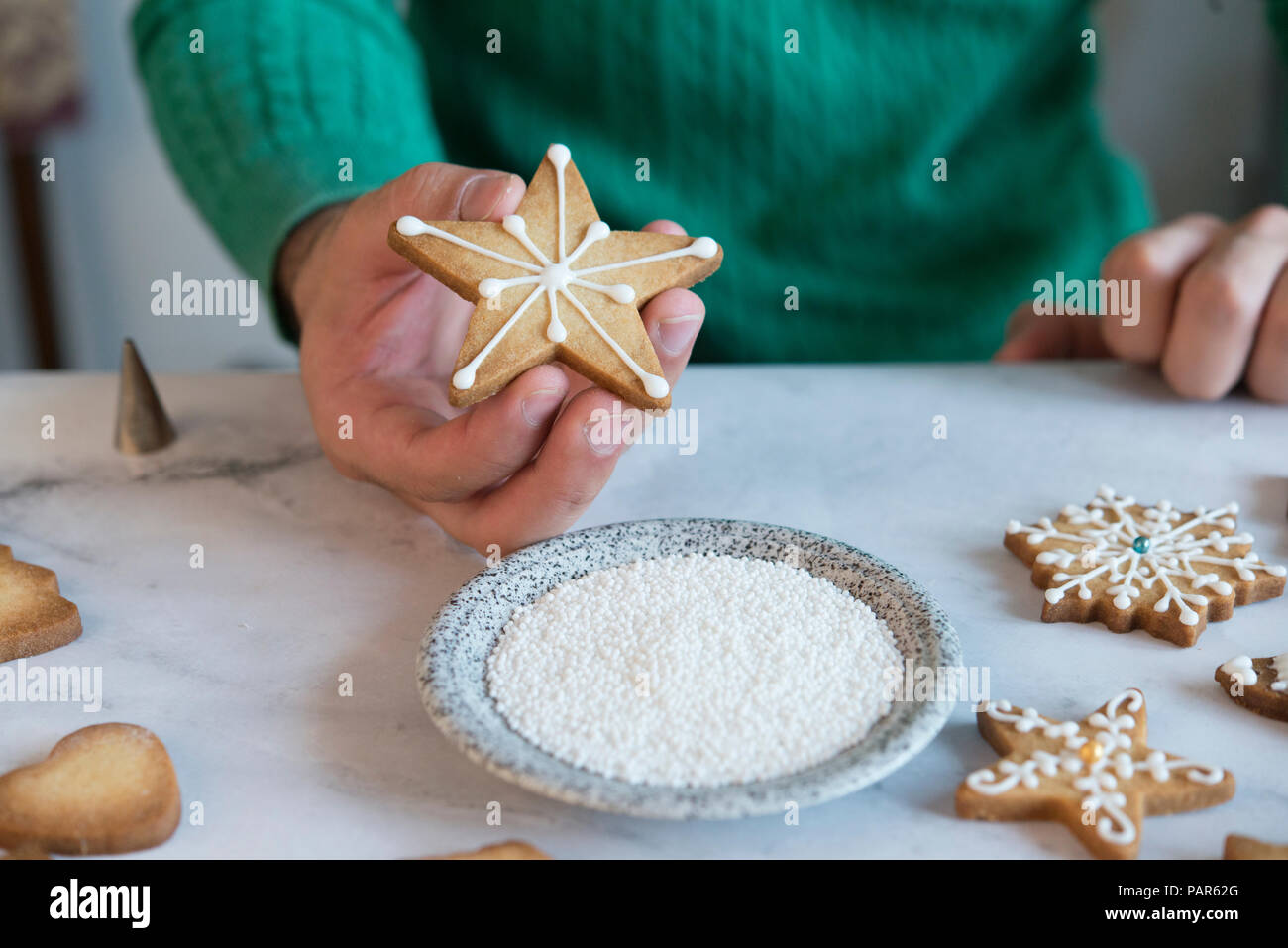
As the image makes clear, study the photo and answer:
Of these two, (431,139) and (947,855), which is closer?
(947,855)

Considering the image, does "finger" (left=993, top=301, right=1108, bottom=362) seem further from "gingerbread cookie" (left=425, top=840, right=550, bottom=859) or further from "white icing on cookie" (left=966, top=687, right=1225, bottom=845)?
"gingerbread cookie" (left=425, top=840, right=550, bottom=859)

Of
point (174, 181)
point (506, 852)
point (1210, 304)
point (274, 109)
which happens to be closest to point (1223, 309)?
point (1210, 304)

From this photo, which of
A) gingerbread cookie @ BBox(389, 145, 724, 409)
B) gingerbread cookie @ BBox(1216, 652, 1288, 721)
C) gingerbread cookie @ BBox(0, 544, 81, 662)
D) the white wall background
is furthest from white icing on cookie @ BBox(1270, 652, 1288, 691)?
the white wall background

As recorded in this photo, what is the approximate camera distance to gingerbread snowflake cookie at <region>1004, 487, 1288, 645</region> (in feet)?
2.55

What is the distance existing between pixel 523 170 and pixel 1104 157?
0.85 meters

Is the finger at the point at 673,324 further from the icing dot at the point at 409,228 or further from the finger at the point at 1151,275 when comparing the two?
the finger at the point at 1151,275

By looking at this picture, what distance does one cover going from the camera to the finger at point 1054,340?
1385 mm

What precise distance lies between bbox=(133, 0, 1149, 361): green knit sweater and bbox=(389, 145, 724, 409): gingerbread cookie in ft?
1.58

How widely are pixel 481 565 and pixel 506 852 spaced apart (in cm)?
35

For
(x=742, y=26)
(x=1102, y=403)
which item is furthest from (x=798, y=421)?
(x=742, y=26)

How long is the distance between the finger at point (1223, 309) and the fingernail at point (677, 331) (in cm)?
63

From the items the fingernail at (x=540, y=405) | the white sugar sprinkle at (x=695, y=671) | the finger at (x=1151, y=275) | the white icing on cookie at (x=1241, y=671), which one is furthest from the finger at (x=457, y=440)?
the finger at (x=1151, y=275)
